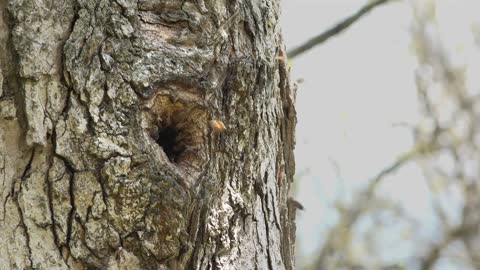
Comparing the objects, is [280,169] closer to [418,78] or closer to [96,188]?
[96,188]

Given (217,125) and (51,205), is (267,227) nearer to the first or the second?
(217,125)

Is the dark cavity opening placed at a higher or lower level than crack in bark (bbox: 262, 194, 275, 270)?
higher

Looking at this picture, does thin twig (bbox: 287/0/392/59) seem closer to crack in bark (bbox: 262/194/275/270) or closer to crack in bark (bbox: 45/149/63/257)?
→ crack in bark (bbox: 262/194/275/270)

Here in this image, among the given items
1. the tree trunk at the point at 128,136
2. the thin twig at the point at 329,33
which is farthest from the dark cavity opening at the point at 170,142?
the thin twig at the point at 329,33

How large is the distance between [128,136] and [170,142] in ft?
0.33

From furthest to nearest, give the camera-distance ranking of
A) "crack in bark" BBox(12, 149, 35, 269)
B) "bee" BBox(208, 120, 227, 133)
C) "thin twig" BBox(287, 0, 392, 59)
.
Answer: "thin twig" BBox(287, 0, 392, 59) < "bee" BBox(208, 120, 227, 133) < "crack in bark" BBox(12, 149, 35, 269)

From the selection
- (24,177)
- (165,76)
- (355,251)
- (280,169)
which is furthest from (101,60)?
(355,251)

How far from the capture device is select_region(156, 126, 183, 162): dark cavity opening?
1162 mm

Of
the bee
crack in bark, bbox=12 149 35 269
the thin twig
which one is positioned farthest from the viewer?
the thin twig

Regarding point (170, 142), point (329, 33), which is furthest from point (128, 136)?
point (329, 33)

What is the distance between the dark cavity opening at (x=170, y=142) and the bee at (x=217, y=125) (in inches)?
2.2

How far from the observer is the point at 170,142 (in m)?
1.17

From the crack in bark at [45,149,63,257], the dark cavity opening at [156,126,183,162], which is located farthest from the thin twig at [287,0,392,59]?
the crack in bark at [45,149,63,257]

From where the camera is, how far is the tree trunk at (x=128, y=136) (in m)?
1.06
